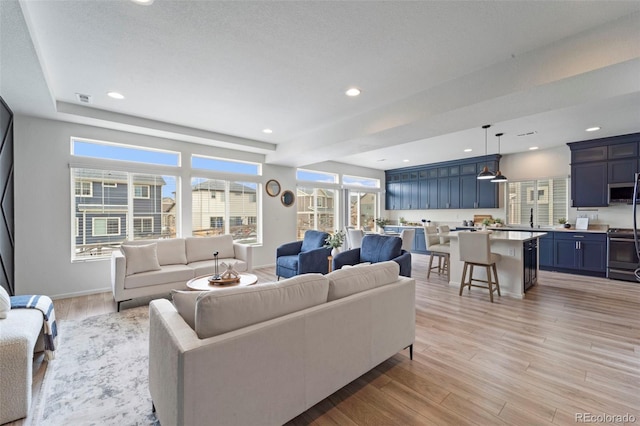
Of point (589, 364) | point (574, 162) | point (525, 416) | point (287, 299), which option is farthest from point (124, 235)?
point (574, 162)

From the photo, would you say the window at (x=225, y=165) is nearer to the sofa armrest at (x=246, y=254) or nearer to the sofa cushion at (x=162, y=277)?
the sofa armrest at (x=246, y=254)

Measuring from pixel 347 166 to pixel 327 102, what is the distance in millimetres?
4615

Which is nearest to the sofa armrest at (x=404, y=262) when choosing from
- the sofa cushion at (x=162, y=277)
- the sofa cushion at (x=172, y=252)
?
the sofa cushion at (x=162, y=277)

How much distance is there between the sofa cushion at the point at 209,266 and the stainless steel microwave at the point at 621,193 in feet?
22.4

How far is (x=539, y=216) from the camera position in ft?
21.4

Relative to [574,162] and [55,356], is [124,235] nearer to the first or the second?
[55,356]

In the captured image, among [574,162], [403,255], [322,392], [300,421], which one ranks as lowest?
[300,421]

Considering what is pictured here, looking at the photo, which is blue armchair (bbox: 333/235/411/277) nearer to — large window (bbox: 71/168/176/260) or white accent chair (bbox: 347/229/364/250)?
white accent chair (bbox: 347/229/364/250)

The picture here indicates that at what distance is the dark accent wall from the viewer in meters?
3.33

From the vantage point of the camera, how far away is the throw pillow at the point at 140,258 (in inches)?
146

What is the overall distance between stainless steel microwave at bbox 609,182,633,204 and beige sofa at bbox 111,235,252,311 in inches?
266

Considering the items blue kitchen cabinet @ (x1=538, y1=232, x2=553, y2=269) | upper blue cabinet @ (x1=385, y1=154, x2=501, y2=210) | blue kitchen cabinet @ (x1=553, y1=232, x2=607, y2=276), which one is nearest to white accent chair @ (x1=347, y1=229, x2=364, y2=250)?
upper blue cabinet @ (x1=385, y1=154, x2=501, y2=210)

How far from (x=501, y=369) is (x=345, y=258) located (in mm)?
2379

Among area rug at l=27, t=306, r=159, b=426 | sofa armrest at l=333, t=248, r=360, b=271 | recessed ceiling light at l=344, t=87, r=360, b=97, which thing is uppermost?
recessed ceiling light at l=344, t=87, r=360, b=97
